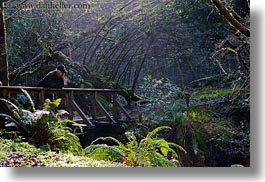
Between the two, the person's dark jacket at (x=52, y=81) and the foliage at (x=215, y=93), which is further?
the person's dark jacket at (x=52, y=81)

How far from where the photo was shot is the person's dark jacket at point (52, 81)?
2.76m

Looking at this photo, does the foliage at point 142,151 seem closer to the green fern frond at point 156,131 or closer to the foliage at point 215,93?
the green fern frond at point 156,131

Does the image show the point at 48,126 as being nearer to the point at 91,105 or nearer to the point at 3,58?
the point at 91,105

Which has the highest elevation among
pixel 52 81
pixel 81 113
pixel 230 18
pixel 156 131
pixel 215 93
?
pixel 230 18

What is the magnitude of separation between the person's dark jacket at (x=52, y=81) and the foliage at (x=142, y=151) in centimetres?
52

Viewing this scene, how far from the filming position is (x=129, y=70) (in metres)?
2.70

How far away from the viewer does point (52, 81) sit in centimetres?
277

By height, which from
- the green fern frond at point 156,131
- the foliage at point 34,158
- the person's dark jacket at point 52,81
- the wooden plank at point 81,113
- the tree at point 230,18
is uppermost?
the tree at point 230,18

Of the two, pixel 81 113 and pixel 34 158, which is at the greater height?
pixel 81 113

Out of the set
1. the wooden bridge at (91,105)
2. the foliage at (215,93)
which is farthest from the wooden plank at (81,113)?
the foliage at (215,93)

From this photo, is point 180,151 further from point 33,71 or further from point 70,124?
point 33,71

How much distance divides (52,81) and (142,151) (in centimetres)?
85

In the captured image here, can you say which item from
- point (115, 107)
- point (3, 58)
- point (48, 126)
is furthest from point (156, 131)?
point (3, 58)

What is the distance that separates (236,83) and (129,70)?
77cm
